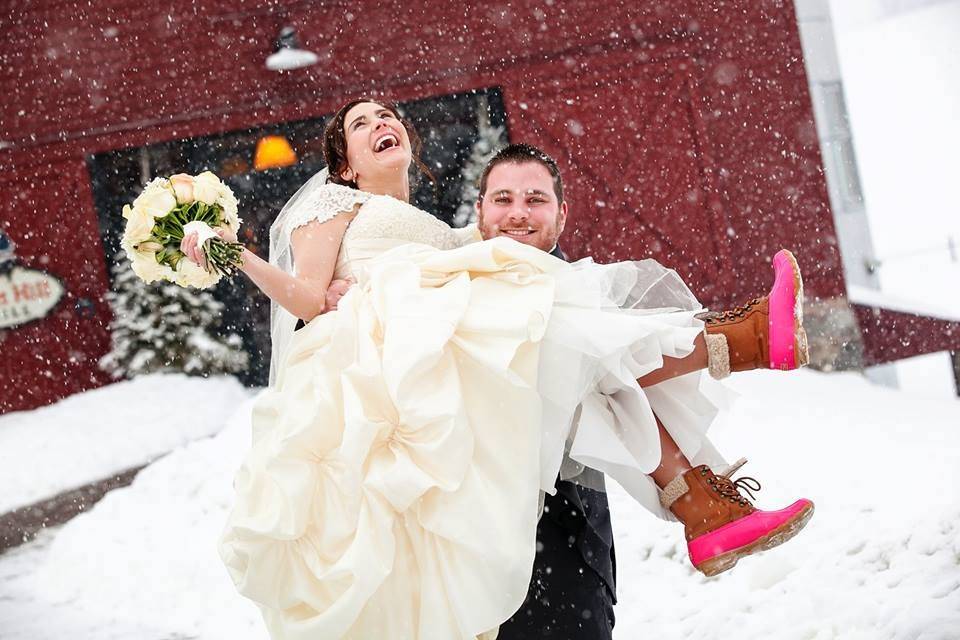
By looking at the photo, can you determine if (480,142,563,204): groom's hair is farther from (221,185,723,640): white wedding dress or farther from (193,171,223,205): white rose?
(193,171,223,205): white rose

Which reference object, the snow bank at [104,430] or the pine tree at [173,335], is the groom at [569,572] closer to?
the snow bank at [104,430]

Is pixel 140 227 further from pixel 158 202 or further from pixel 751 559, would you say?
pixel 751 559

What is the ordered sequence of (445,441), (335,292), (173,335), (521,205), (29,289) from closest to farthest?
(445,441) → (335,292) → (521,205) → (173,335) → (29,289)

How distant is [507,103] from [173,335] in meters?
3.99

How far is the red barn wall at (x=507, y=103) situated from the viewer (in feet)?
32.8

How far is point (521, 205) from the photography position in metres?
3.15

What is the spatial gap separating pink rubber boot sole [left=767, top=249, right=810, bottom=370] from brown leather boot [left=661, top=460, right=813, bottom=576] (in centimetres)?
36

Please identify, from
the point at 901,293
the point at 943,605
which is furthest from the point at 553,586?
the point at 901,293

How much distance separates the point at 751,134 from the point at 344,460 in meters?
8.48

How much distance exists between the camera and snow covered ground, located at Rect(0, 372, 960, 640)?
13.2 feet

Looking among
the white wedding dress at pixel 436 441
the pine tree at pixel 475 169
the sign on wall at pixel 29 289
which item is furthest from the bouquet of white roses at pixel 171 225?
the sign on wall at pixel 29 289

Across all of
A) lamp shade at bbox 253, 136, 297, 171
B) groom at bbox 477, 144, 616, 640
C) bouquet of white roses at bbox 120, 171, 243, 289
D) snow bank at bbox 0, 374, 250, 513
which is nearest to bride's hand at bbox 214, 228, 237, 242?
bouquet of white roses at bbox 120, 171, 243, 289

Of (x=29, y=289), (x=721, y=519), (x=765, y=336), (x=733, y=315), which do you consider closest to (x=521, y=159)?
(x=733, y=315)

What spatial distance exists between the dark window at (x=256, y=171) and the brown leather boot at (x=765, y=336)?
7.71 meters
